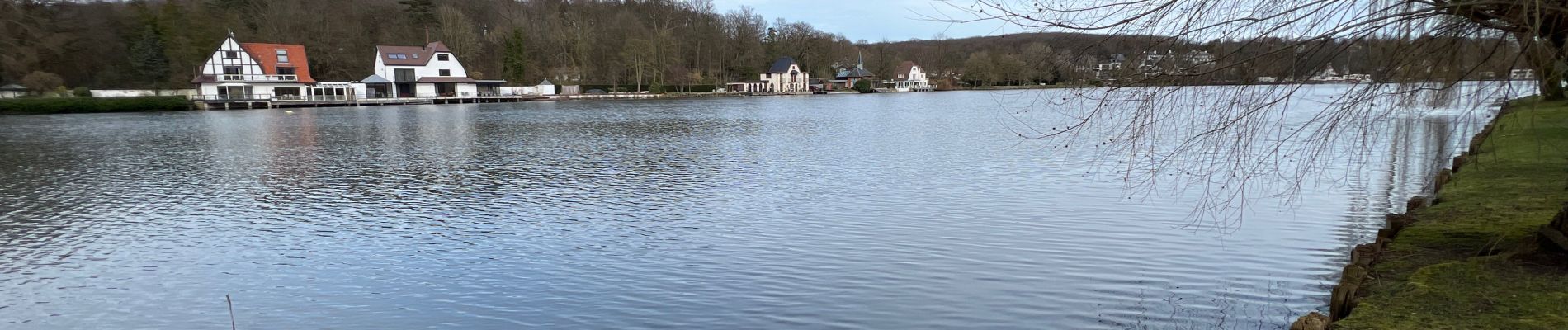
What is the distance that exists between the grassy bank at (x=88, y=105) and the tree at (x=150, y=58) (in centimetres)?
1046

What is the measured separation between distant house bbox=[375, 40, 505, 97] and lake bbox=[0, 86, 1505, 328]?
5603 centimetres

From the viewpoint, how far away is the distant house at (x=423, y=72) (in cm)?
7438

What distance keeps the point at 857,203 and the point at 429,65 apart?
229 feet

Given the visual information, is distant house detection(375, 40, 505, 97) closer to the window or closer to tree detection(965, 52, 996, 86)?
the window

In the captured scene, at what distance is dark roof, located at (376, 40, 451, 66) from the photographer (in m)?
74.2

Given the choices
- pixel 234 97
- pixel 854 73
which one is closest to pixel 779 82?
pixel 854 73

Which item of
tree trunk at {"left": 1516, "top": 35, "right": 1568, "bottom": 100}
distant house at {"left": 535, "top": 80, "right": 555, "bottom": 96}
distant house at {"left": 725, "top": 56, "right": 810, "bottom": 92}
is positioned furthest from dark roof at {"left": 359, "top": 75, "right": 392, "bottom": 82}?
tree trunk at {"left": 1516, "top": 35, "right": 1568, "bottom": 100}

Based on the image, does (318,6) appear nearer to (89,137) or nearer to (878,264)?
(89,137)

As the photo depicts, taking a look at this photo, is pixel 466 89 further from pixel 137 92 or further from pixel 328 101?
pixel 137 92

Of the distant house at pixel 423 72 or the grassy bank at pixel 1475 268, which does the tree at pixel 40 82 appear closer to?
the distant house at pixel 423 72

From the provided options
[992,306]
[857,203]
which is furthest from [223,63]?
[992,306]

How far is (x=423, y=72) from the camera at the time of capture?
247 feet

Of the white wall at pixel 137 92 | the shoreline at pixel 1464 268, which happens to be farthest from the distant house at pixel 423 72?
the shoreline at pixel 1464 268

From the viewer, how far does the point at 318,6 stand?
82.1m
